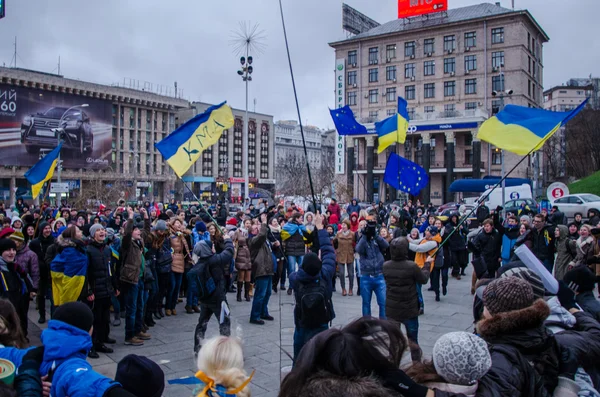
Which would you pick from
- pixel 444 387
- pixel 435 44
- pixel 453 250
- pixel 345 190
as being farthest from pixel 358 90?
pixel 444 387

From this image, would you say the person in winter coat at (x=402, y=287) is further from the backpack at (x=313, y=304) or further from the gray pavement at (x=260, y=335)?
the backpack at (x=313, y=304)

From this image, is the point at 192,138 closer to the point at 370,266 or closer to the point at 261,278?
the point at 261,278

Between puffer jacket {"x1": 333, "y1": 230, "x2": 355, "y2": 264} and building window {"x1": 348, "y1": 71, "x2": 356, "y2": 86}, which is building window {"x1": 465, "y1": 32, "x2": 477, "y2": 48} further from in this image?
puffer jacket {"x1": 333, "y1": 230, "x2": 355, "y2": 264}

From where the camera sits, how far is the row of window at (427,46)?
56.2 metres

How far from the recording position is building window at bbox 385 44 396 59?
61.8m

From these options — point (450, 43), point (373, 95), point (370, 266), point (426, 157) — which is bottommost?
point (370, 266)

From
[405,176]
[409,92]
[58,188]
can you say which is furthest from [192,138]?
[409,92]

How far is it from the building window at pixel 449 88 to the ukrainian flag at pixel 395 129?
4825 cm

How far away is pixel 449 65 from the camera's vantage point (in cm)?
5847

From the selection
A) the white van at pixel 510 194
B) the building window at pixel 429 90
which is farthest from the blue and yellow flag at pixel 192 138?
the building window at pixel 429 90

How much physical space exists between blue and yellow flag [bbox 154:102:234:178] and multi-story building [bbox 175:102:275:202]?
80.0m

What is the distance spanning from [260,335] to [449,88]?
5614 centimetres

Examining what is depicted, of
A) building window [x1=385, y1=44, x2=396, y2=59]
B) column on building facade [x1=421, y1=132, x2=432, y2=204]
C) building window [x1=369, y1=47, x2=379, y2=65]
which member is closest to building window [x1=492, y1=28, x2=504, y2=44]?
building window [x1=385, y1=44, x2=396, y2=59]

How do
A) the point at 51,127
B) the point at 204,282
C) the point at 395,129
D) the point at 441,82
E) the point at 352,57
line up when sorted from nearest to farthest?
the point at 204,282
the point at 395,129
the point at 441,82
the point at 352,57
the point at 51,127
